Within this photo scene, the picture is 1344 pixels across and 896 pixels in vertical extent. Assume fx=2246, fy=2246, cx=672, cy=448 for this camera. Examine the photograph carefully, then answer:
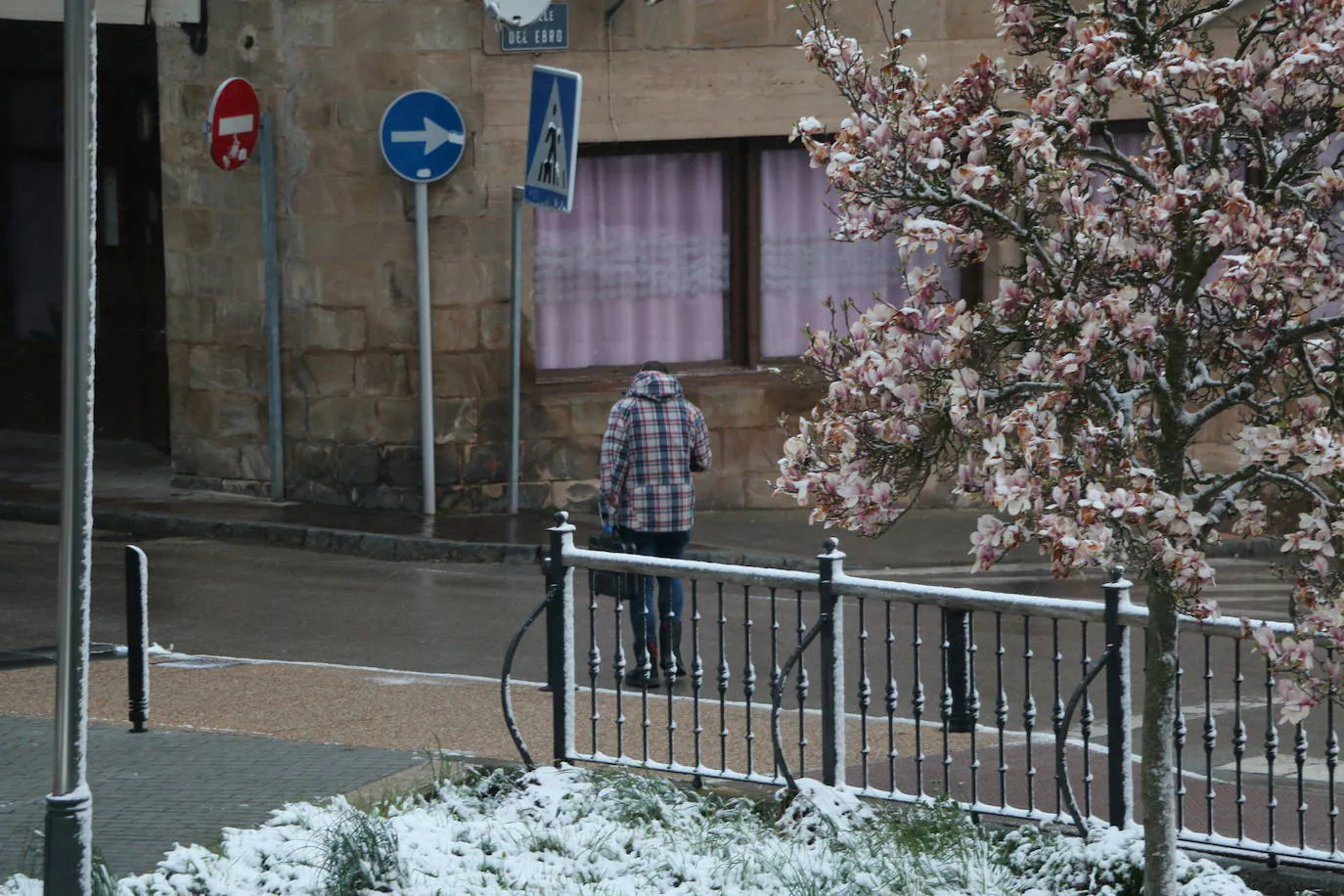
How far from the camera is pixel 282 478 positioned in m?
16.7

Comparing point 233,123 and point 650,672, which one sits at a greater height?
point 233,123

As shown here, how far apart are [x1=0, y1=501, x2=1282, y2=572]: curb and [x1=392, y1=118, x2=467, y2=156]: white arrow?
2753mm

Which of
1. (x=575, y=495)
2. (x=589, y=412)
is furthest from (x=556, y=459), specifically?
(x=589, y=412)

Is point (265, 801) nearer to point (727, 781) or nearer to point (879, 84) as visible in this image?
point (727, 781)

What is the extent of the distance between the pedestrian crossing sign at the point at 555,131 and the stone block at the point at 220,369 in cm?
293

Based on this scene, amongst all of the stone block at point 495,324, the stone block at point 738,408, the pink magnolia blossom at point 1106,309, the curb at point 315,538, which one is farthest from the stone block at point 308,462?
the pink magnolia blossom at point 1106,309

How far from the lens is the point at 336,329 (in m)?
16.3

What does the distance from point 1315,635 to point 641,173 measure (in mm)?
11031

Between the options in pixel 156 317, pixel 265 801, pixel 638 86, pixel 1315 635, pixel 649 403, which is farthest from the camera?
pixel 156 317

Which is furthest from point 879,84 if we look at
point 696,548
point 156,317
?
point 156,317

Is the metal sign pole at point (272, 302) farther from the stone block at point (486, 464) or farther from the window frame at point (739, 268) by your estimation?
the window frame at point (739, 268)

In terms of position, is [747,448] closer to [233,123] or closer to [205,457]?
[205,457]

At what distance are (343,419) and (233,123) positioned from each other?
2.28m

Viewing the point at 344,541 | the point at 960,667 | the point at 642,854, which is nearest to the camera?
the point at 642,854
